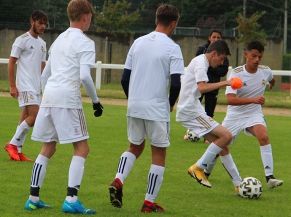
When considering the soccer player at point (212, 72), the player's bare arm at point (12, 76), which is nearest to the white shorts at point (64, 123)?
the player's bare arm at point (12, 76)

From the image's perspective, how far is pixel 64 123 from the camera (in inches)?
306

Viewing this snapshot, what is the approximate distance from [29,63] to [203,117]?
3.20 meters

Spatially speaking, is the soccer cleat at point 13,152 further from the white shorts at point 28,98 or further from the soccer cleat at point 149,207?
the soccer cleat at point 149,207

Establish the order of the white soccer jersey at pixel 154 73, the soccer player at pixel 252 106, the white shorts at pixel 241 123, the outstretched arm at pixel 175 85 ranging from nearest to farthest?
1. the outstretched arm at pixel 175 85
2. the white soccer jersey at pixel 154 73
3. the soccer player at pixel 252 106
4. the white shorts at pixel 241 123

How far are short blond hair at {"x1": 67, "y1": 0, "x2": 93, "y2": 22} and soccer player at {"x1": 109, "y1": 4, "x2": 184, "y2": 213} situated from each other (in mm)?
675

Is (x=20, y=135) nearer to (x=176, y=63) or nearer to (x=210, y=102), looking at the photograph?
(x=176, y=63)

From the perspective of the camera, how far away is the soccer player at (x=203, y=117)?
30.6ft

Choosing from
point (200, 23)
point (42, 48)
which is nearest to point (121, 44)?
point (200, 23)

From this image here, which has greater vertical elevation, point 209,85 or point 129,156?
point 209,85

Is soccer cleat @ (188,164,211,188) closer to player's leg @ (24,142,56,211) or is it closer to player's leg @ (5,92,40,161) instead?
player's leg @ (24,142,56,211)

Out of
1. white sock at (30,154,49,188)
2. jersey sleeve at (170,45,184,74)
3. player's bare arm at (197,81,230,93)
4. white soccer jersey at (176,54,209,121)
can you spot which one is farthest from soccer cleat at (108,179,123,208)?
white soccer jersey at (176,54,209,121)

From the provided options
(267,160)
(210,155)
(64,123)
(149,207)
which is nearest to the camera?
(64,123)

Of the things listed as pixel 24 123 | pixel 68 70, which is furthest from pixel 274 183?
pixel 24 123

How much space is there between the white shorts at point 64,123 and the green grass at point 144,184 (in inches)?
30.8
